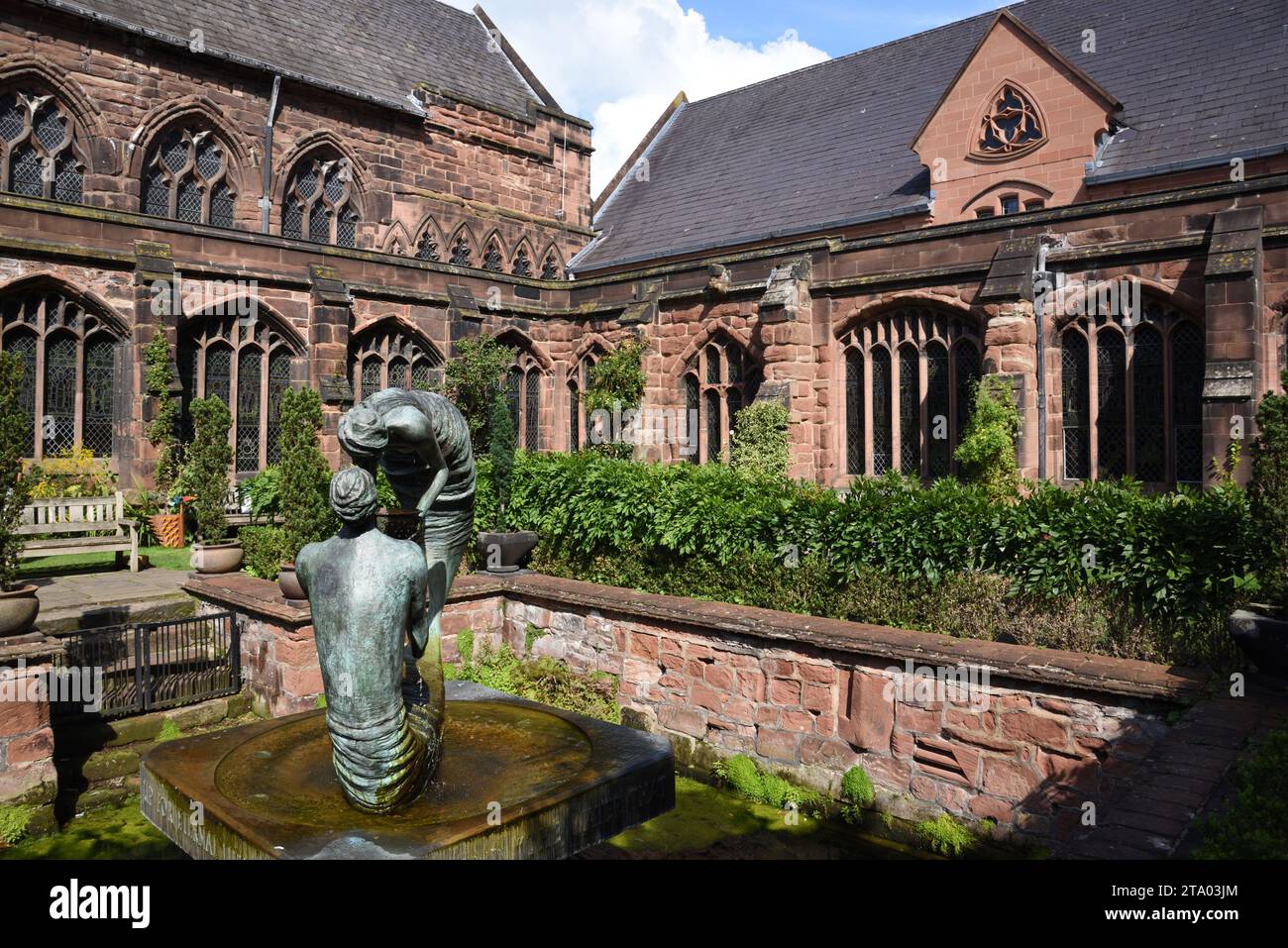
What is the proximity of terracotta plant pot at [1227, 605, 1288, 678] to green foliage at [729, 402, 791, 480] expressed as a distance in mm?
10127

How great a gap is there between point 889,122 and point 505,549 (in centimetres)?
1692

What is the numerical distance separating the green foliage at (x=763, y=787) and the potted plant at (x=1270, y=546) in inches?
138

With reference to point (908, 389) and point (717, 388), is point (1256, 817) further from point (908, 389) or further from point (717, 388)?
point (717, 388)

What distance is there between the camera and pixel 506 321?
70.6 feet

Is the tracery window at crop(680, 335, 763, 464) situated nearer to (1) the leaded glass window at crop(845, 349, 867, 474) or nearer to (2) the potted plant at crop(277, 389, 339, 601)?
(1) the leaded glass window at crop(845, 349, 867, 474)

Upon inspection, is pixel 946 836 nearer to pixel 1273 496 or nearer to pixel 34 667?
pixel 1273 496

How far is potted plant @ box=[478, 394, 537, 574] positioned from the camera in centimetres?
1162

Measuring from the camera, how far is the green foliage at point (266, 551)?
10.5 meters

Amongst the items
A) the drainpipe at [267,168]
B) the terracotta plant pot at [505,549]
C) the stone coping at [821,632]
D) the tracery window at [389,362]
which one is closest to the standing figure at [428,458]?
the stone coping at [821,632]

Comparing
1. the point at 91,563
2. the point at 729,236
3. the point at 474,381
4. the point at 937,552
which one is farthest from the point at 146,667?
the point at 729,236

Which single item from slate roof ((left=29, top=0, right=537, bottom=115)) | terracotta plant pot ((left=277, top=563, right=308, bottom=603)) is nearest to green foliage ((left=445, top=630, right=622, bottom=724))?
terracotta plant pot ((left=277, top=563, right=308, bottom=603))

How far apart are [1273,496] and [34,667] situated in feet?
29.5

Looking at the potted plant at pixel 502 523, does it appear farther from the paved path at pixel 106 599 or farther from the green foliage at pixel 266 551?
the paved path at pixel 106 599
